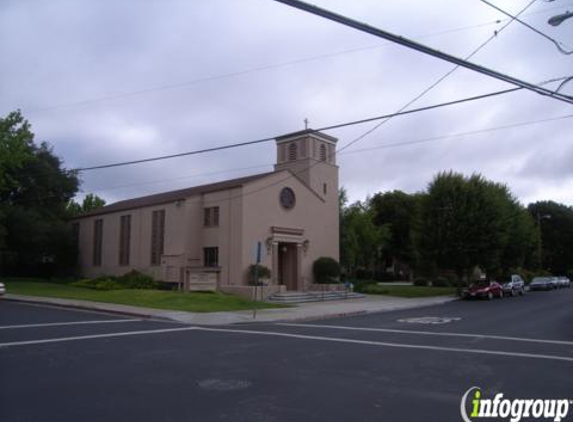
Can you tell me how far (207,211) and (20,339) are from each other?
20.9 metres

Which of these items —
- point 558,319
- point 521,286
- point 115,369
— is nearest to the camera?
point 115,369

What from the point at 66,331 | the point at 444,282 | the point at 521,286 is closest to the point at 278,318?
the point at 66,331

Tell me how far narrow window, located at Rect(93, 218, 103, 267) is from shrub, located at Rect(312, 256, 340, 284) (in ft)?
57.4

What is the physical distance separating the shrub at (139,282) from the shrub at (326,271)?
1026 cm

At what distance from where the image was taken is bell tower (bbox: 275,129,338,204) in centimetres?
3747

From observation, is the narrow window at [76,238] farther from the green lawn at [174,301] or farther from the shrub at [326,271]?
the shrub at [326,271]

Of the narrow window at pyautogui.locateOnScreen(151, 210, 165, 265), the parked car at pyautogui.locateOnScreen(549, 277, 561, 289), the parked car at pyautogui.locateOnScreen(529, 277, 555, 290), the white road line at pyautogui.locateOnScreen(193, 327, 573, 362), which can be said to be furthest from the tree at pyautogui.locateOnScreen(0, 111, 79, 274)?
the parked car at pyautogui.locateOnScreen(549, 277, 561, 289)

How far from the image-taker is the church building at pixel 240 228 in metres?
31.4

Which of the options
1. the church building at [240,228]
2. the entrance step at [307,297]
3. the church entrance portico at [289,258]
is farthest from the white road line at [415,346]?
the church entrance portico at [289,258]

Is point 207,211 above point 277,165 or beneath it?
beneath

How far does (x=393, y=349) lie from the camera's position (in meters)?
12.2

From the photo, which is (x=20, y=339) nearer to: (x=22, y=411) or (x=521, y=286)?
(x=22, y=411)

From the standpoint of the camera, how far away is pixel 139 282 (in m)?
33.1

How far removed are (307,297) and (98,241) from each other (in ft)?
65.0
